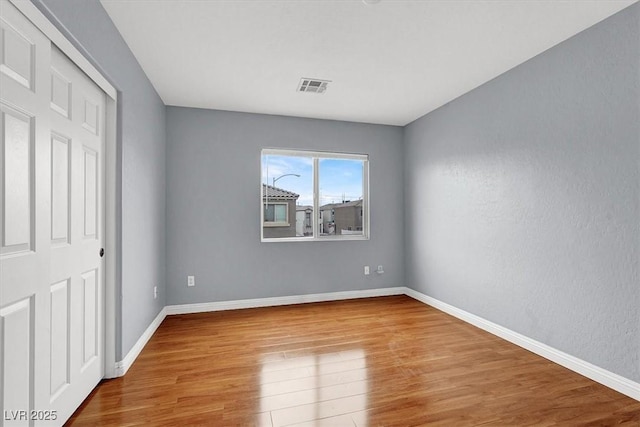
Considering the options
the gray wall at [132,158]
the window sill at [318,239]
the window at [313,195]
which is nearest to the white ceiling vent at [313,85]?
the window at [313,195]

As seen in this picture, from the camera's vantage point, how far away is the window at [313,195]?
14.0 feet

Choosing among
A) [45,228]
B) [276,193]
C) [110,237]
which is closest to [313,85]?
[276,193]

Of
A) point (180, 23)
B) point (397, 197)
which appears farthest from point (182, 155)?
point (397, 197)

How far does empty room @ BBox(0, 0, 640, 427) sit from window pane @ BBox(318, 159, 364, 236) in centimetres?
65

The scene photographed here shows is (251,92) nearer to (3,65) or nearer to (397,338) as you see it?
(3,65)

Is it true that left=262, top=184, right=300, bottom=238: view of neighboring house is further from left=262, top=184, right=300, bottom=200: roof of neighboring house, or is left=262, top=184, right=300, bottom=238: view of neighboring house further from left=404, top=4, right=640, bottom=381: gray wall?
left=404, top=4, right=640, bottom=381: gray wall

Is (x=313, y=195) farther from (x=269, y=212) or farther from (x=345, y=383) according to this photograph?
(x=345, y=383)

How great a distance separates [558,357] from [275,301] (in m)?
3.01

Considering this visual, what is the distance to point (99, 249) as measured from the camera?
2.17 meters

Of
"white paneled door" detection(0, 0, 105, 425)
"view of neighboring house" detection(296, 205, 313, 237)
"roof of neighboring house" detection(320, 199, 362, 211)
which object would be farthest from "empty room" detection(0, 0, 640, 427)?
"roof of neighboring house" detection(320, 199, 362, 211)

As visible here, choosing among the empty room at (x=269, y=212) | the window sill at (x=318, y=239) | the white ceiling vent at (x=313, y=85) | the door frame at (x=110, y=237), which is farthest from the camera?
the window sill at (x=318, y=239)

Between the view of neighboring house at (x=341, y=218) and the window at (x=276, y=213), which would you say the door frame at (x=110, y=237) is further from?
the view of neighboring house at (x=341, y=218)

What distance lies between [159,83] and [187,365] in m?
2.72

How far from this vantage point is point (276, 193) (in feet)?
14.1
